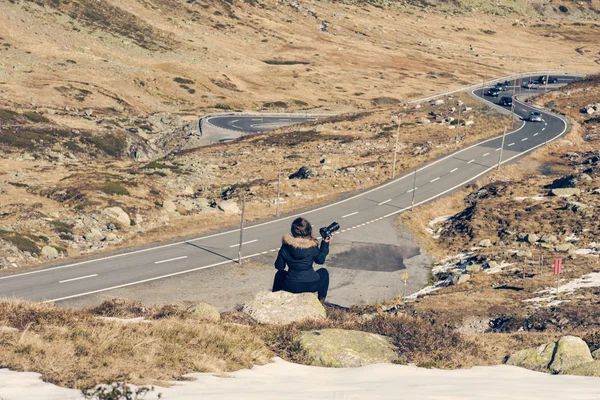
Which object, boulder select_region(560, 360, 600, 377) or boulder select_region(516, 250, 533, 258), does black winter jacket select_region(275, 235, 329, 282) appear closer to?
boulder select_region(560, 360, 600, 377)

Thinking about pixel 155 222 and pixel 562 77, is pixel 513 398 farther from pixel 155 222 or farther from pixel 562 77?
pixel 562 77

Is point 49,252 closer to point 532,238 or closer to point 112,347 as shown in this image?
point 112,347

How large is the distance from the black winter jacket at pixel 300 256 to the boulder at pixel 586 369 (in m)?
6.09

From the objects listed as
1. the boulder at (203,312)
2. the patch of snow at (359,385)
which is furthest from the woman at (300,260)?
the patch of snow at (359,385)

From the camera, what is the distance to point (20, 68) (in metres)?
109

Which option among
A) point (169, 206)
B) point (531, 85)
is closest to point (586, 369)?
point (169, 206)

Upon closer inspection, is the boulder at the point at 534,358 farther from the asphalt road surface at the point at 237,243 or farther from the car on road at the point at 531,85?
the car on road at the point at 531,85

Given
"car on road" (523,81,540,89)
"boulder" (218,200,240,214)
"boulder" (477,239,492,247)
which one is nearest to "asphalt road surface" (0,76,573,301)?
"boulder" (218,200,240,214)

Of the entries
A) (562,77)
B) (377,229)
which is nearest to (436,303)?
(377,229)

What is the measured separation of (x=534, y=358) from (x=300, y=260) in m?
6.04

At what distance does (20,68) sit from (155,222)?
246 ft

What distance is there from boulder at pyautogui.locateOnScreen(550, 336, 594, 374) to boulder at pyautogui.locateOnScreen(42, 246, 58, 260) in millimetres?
31087

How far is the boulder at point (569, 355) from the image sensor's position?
14.5m

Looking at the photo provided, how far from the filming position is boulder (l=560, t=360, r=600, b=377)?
46.2 feet
